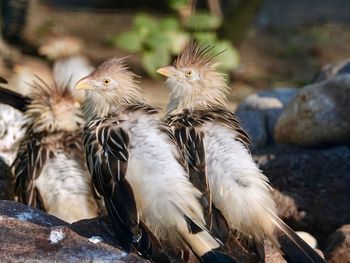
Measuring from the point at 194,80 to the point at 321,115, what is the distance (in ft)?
6.25

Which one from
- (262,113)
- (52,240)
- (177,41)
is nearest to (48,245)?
(52,240)

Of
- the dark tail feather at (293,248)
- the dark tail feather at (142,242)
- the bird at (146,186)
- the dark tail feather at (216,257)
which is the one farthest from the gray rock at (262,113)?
the dark tail feather at (216,257)

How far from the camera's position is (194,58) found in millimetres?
5941

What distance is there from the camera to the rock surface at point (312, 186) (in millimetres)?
6707

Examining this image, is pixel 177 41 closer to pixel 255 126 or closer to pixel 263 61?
pixel 263 61

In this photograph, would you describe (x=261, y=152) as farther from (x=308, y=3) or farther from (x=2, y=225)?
(x=308, y=3)

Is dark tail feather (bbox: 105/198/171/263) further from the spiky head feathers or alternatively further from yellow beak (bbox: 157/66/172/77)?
the spiky head feathers

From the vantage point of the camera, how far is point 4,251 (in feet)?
14.4

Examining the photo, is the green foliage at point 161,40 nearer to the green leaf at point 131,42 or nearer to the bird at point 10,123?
the green leaf at point 131,42

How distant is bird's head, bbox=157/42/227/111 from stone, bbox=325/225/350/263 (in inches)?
42.5

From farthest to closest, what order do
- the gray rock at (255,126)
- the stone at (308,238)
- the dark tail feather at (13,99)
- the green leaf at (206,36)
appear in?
the green leaf at (206,36)
the gray rock at (255,126)
the dark tail feather at (13,99)
the stone at (308,238)

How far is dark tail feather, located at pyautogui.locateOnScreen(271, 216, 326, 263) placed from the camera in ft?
16.0

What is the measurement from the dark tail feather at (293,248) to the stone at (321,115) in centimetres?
261

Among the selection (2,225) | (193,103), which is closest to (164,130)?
(193,103)
